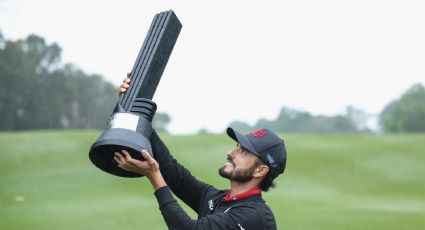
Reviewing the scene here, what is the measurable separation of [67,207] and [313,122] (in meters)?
107

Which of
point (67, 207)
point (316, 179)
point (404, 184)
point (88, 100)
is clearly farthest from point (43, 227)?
point (88, 100)

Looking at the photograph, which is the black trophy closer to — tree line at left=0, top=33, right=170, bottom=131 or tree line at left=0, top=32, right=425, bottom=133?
tree line at left=0, top=32, right=425, bottom=133

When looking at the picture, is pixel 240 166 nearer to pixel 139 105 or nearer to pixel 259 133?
pixel 259 133

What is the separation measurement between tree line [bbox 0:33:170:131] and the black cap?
204ft

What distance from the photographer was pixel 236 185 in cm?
372

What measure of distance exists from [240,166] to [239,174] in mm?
49

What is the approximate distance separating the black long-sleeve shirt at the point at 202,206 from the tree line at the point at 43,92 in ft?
203

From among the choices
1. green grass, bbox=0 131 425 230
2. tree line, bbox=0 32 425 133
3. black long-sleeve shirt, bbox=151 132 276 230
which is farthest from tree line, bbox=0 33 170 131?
black long-sleeve shirt, bbox=151 132 276 230

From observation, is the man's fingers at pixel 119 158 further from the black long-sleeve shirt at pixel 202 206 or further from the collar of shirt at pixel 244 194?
the collar of shirt at pixel 244 194

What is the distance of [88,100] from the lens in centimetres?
8494

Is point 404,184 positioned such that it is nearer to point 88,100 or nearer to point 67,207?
point 67,207

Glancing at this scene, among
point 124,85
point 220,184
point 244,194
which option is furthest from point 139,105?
point 220,184

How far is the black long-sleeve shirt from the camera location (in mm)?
3299

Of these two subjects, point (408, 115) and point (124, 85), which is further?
point (408, 115)
